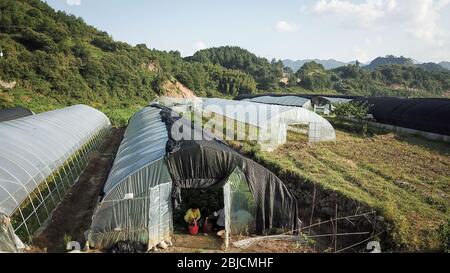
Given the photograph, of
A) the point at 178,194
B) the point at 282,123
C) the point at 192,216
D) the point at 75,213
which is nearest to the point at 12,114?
the point at 75,213

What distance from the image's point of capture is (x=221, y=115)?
32.0 m

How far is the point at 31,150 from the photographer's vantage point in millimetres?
13055

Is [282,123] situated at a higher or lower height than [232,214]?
higher

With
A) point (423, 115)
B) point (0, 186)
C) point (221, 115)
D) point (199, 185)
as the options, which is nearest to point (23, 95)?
point (221, 115)

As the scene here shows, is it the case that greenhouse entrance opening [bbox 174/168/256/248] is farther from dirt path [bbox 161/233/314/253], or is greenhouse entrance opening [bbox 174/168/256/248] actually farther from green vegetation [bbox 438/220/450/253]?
green vegetation [bbox 438/220/450/253]

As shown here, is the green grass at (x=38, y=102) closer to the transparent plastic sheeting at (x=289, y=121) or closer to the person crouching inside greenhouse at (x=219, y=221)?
the transparent plastic sheeting at (x=289, y=121)

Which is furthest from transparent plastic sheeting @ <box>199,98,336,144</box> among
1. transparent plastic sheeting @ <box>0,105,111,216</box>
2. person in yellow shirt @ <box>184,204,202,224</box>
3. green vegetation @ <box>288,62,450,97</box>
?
green vegetation @ <box>288,62,450,97</box>

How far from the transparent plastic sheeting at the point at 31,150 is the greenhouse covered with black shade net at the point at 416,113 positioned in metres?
20.9

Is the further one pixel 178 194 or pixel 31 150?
pixel 31 150

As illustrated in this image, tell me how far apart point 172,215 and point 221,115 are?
2219 centimetres

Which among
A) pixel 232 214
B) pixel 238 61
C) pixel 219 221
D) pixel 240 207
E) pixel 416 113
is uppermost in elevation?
pixel 238 61

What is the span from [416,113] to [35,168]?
24069mm

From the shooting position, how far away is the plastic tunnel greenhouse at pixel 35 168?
9508 mm

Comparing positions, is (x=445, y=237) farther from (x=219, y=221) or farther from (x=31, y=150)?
(x=31, y=150)
